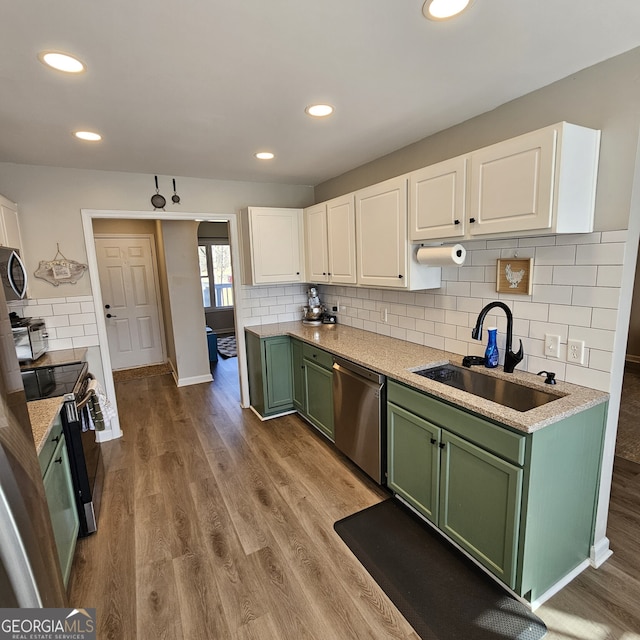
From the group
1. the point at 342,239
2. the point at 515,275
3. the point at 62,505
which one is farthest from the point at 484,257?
the point at 62,505

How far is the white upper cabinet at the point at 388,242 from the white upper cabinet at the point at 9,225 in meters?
2.52

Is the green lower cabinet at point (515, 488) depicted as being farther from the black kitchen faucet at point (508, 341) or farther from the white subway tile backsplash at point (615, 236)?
the white subway tile backsplash at point (615, 236)

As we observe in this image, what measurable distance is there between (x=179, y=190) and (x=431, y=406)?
9.64 ft

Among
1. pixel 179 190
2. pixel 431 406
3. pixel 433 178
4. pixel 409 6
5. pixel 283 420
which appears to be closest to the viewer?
pixel 409 6

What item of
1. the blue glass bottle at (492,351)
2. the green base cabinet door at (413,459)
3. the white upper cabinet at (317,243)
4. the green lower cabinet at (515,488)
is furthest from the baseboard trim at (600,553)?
the white upper cabinet at (317,243)

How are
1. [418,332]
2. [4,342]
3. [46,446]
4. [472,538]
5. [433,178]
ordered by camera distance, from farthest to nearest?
[418,332], [433,178], [472,538], [46,446], [4,342]

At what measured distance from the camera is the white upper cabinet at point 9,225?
99.1 inches

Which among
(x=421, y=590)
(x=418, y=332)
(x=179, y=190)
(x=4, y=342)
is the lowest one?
(x=421, y=590)

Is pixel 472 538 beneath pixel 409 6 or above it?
beneath

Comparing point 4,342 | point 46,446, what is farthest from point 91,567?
point 4,342

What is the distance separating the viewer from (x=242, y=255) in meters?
3.73

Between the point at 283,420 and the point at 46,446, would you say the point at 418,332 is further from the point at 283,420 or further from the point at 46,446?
the point at 46,446

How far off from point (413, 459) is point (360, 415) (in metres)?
0.50

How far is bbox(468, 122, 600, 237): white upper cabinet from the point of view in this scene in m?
1.59
